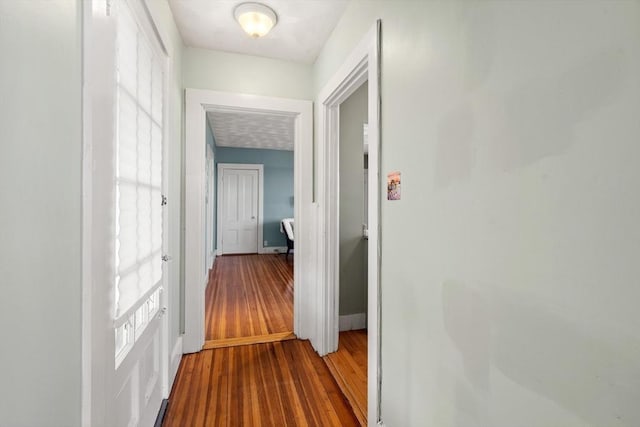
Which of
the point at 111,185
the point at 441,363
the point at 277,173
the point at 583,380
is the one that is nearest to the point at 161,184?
the point at 111,185

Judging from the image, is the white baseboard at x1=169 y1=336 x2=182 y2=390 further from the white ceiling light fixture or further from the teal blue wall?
the teal blue wall

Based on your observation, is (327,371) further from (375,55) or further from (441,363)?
(375,55)

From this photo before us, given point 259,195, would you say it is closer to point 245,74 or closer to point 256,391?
point 245,74

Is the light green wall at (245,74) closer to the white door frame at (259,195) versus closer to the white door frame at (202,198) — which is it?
the white door frame at (202,198)

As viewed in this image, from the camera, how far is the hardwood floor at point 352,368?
1.74m

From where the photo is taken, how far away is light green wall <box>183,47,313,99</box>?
2.34 m

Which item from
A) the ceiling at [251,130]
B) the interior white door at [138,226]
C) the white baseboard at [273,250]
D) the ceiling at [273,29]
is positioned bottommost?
the white baseboard at [273,250]

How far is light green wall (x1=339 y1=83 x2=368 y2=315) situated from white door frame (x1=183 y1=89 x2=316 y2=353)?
38 cm

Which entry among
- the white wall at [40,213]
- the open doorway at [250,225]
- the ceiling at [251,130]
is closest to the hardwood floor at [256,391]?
the open doorway at [250,225]

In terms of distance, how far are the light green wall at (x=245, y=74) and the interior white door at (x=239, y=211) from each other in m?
4.42

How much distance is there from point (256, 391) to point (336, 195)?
148 cm

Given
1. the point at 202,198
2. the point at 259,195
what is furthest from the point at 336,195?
the point at 259,195

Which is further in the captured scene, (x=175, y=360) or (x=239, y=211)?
(x=239, y=211)

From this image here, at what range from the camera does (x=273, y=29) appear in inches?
81.8
